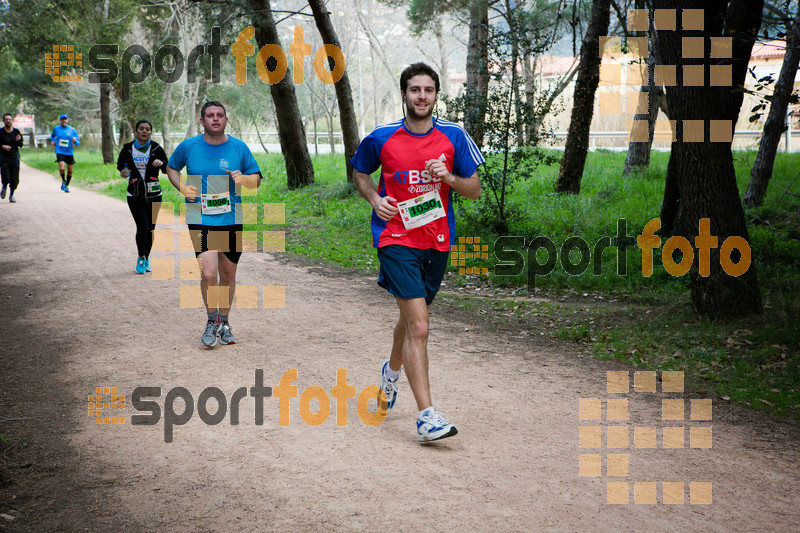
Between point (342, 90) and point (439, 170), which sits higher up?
point (342, 90)

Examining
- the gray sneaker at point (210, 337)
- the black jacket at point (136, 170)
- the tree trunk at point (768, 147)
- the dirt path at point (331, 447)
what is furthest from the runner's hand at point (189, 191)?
the tree trunk at point (768, 147)

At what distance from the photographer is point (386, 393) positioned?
208 inches

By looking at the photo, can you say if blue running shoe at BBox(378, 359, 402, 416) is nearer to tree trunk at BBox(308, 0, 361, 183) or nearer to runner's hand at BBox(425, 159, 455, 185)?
runner's hand at BBox(425, 159, 455, 185)

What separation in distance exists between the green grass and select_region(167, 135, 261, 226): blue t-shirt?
3409 millimetres

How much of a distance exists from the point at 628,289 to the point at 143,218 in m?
7.00

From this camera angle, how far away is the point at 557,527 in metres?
3.63

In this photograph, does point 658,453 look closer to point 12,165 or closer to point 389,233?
point 389,233

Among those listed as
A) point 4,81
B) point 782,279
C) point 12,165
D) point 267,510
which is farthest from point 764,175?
point 4,81

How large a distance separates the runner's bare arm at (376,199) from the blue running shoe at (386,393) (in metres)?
1.26

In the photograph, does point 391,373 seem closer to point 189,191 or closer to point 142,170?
point 189,191

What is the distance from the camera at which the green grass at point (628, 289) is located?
21.7 feet
